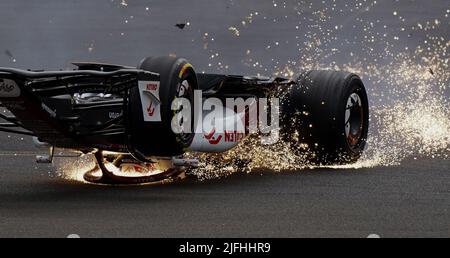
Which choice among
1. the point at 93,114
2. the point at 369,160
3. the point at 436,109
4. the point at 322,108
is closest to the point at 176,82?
the point at 93,114

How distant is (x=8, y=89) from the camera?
352 inches

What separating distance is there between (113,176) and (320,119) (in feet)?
11.7

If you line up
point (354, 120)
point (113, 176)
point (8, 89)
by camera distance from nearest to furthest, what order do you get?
point (8, 89) → point (113, 176) → point (354, 120)

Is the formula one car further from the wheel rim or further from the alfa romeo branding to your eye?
the wheel rim

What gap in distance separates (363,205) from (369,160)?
5354 mm

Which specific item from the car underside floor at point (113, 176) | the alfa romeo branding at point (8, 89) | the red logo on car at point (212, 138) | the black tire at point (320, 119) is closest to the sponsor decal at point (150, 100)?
the car underside floor at point (113, 176)

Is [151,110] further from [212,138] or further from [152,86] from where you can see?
[212,138]

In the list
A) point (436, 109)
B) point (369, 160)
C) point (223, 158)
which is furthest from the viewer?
point (436, 109)

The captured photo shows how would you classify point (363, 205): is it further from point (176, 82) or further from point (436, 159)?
point (436, 159)

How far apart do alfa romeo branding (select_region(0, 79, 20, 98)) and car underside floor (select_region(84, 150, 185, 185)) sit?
1617 mm

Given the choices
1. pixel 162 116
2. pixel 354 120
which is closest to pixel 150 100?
pixel 162 116
